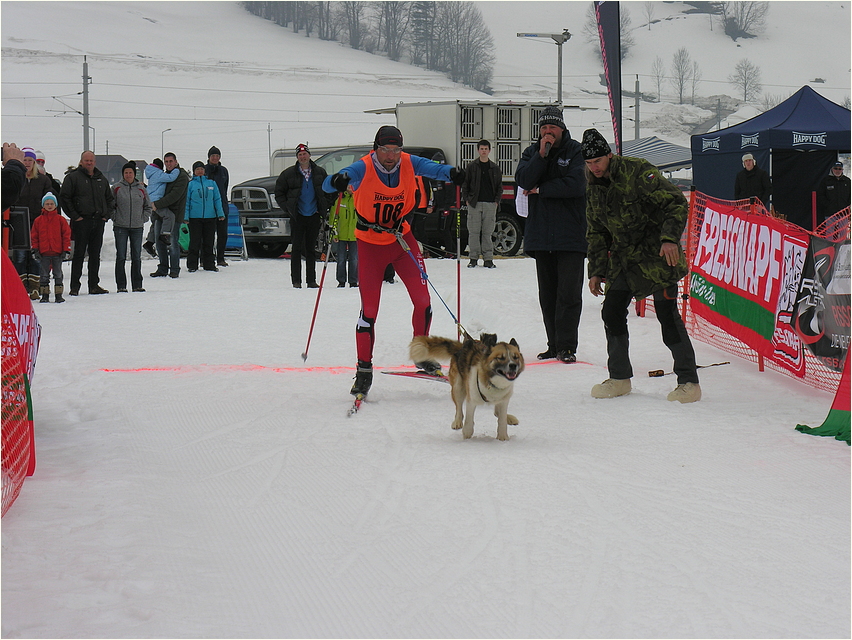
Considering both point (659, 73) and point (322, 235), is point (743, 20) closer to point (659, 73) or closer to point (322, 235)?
point (659, 73)

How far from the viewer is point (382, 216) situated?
611 cm

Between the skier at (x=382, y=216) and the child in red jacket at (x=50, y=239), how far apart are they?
641 cm

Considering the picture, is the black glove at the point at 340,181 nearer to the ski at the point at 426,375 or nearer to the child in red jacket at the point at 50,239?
the ski at the point at 426,375

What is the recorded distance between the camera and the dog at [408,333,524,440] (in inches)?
185

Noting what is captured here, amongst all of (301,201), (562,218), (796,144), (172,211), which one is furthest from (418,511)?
(796,144)

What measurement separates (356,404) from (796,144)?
14008 mm

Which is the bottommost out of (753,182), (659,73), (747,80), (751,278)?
(751,278)

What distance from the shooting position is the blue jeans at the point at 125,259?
40.0 ft

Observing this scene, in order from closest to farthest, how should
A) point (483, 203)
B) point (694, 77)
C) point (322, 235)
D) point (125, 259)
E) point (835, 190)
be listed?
point (125, 259) → point (483, 203) → point (322, 235) → point (835, 190) → point (694, 77)

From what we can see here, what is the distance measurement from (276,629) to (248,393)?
12.7ft

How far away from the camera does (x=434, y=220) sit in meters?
16.0

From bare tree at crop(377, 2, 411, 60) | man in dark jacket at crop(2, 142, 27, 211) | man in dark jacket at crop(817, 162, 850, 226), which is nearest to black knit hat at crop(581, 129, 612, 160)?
man in dark jacket at crop(2, 142, 27, 211)

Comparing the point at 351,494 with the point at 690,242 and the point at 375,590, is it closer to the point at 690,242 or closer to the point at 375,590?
the point at 375,590

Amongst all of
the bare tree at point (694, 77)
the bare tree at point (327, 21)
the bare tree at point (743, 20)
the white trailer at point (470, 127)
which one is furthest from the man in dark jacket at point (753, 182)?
the bare tree at point (743, 20)
